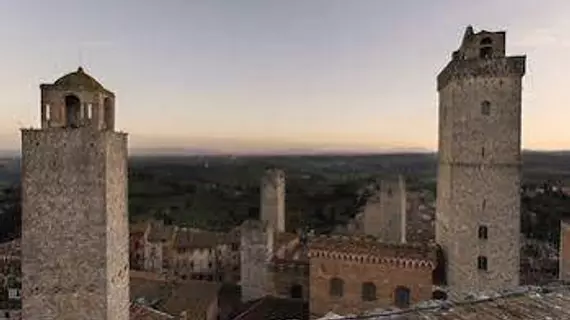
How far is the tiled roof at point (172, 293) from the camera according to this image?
2927 centimetres

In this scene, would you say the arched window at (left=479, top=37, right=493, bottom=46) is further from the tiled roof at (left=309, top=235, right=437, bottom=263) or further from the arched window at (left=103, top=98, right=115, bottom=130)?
the arched window at (left=103, top=98, right=115, bottom=130)

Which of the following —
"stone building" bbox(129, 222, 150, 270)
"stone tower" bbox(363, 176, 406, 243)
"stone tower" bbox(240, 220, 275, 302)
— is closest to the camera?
"stone tower" bbox(240, 220, 275, 302)

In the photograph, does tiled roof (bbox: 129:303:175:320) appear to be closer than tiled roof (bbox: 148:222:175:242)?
Yes

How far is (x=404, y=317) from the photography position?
659cm

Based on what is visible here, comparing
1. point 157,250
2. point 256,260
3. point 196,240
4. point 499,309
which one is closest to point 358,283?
point 256,260

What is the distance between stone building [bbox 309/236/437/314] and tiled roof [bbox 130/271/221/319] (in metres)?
7.49

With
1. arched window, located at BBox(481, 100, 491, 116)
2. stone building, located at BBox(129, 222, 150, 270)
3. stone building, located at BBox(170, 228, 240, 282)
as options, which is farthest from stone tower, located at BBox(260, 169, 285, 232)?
arched window, located at BBox(481, 100, 491, 116)

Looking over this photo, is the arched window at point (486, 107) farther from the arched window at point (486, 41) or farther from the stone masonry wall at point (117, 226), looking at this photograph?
the stone masonry wall at point (117, 226)

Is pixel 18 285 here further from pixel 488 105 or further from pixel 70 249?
pixel 488 105

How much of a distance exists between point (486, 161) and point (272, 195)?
74.1 ft

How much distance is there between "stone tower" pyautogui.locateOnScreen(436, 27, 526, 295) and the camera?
21406 millimetres

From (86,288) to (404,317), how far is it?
1481 centimetres

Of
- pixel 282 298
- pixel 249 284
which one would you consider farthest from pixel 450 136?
pixel 249 284

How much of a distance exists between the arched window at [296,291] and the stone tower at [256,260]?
117 centimetres
